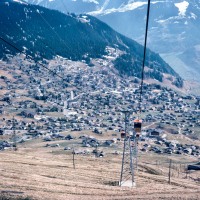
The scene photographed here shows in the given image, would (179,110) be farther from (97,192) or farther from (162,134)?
(97,192)

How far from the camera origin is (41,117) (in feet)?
446

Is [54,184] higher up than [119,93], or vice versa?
[119,93]

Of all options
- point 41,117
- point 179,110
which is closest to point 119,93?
point 179,110

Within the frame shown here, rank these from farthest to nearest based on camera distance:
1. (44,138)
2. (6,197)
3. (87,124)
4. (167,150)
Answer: (87,124) → (44,138) → (167,150) → (6,197)

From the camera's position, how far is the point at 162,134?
12312cm

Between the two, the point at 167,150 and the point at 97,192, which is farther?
the point at 167,150

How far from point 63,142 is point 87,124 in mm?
29564

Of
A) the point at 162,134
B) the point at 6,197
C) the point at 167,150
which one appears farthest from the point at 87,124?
the point at 6,197

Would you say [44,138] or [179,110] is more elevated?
[179,110]

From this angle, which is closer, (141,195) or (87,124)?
(141,195)

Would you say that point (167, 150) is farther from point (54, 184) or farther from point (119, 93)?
point (119, 93)

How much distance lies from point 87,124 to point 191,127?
39866 mm

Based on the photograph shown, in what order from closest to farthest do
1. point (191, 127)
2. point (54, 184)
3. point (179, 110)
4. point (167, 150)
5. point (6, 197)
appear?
1. point (6, 197)
2. point (54, 184)
3. point (167, 150)
4. point (191, 127)
5. point (179, 110)

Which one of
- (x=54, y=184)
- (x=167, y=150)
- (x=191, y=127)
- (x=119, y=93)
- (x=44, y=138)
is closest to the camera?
(x=54, y=184)
